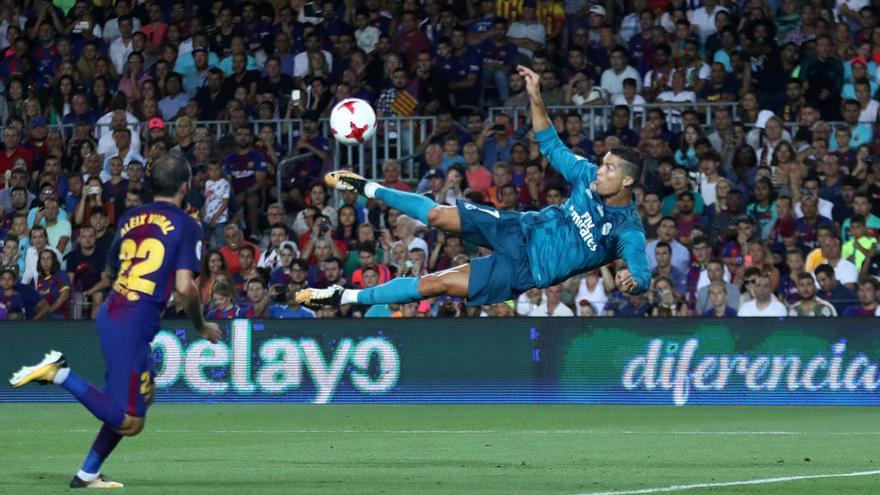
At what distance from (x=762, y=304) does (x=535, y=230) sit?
25.9 feet

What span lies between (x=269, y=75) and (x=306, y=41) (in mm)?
751

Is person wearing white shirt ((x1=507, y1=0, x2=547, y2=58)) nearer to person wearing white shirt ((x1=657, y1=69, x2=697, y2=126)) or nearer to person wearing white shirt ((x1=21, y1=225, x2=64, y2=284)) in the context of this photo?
person wearing white shirt ((x1=657, y1=69, x2=697, y2=126))

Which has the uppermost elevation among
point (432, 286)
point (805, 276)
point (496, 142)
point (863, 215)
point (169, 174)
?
point (169, 174)

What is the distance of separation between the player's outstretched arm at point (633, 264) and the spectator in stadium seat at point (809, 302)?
7.50 meters

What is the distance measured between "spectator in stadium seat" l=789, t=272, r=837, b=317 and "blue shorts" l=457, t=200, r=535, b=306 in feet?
25.3

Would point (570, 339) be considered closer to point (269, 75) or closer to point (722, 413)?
point (722, 413)

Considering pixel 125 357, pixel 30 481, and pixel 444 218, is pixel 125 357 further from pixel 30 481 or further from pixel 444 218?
pixel 444 218

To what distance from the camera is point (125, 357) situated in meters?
9.60

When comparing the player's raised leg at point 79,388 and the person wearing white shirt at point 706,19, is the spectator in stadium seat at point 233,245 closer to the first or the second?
the person wearing white shirt at point 706,19

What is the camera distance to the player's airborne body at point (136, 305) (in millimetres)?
9602

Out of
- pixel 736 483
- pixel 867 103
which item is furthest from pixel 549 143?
pixel 867 103

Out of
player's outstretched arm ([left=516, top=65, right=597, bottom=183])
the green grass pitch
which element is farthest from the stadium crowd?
player's outstretched arm ([left=516, top=65, right=597, bottom=183])

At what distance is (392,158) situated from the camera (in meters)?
23.7

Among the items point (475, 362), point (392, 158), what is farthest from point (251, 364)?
point (392, 158)
